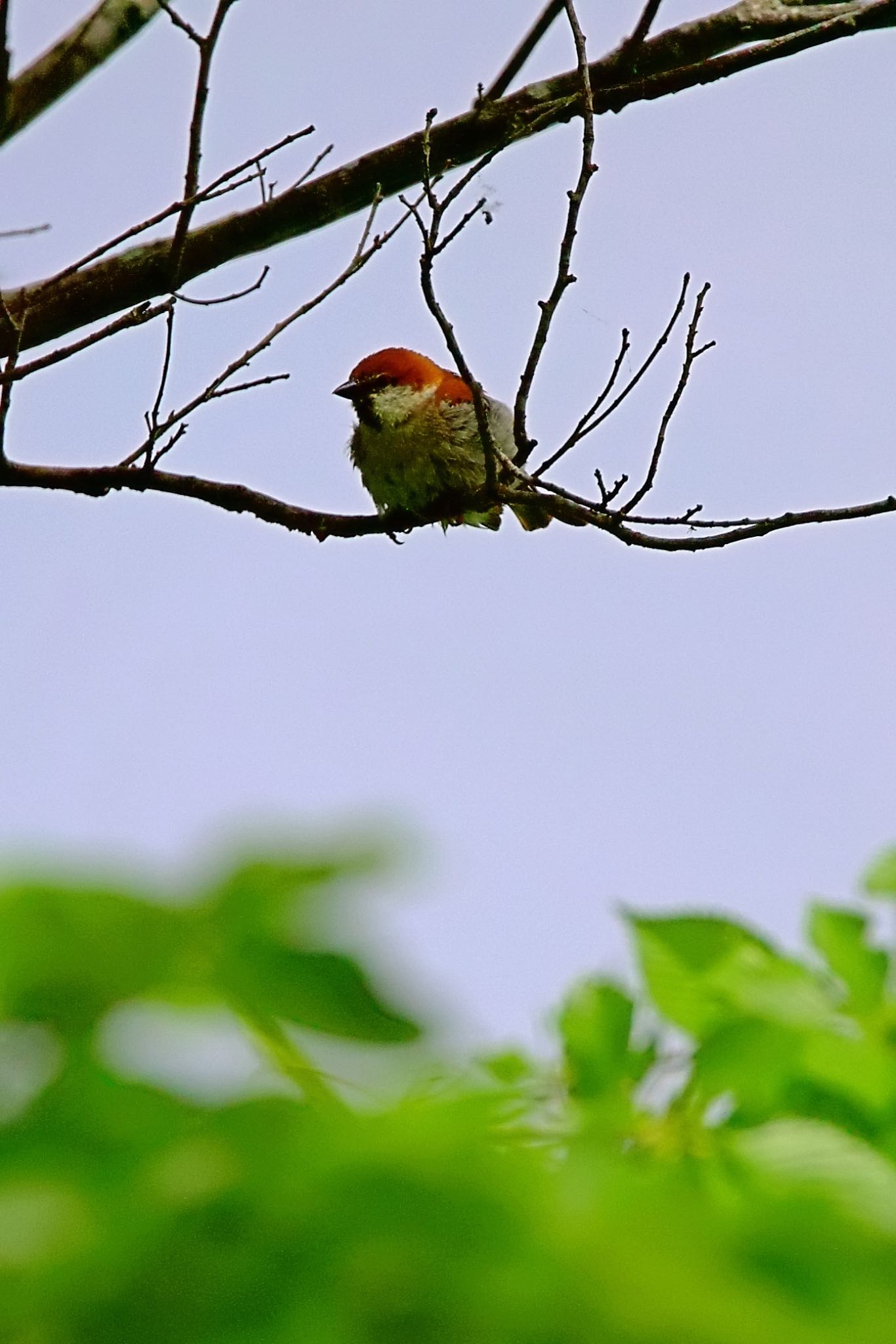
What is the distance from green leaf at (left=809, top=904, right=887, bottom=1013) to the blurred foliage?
93cm

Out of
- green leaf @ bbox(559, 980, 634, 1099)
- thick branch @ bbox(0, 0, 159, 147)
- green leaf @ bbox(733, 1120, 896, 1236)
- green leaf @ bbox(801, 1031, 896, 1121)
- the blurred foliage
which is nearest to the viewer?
the blurred foliage

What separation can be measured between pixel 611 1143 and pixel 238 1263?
0.63 metres

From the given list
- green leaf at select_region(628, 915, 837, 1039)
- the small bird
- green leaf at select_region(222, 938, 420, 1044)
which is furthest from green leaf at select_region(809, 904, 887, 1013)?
the small bird

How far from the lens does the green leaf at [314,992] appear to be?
831 millimetres

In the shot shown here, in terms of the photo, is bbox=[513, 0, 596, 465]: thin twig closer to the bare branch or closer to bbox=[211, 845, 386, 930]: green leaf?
the bare branch

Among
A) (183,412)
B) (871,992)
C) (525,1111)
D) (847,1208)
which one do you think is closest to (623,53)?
(183,412)

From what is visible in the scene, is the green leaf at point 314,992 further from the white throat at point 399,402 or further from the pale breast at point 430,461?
the white throat at point 399,402

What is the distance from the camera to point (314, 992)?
86 cm

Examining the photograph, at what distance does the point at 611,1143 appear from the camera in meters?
1.37

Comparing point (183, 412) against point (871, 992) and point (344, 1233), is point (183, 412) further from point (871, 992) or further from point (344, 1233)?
point (344, 1233)

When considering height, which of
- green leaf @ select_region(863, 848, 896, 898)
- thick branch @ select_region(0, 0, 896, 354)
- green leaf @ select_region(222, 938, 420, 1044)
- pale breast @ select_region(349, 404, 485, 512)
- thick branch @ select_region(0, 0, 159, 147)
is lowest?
green leaf @ select_region(863, 848, 896, 898)

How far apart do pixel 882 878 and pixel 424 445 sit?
157 inches

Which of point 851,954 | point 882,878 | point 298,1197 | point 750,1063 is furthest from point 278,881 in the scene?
point 882,878

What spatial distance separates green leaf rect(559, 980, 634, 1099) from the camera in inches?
70.4
